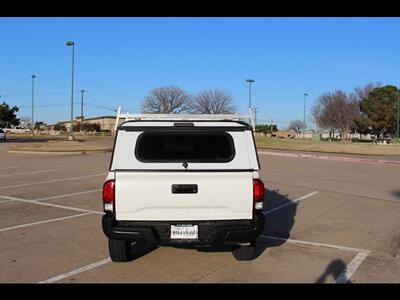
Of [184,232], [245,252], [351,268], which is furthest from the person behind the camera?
[245,252]

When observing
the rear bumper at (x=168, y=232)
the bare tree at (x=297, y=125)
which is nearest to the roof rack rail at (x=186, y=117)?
the rear bumper at (x=168, y=232)

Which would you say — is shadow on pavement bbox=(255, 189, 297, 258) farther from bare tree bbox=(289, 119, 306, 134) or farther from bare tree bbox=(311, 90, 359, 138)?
bare tree bbox=(289, 119, 306, 134)

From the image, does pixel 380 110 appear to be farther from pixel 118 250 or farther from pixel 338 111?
pixel 118 250

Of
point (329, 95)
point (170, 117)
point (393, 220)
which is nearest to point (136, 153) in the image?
point (170, 117)

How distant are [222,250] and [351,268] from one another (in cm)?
180

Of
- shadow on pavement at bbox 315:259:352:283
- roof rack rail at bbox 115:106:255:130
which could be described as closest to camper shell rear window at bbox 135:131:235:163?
roof rack rail at bbox 115:106:255:130

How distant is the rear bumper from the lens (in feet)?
18.1

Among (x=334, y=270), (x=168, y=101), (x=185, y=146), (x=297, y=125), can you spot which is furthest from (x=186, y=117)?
(x=297, y=125)

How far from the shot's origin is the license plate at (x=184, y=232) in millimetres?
5551

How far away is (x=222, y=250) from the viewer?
678 cm

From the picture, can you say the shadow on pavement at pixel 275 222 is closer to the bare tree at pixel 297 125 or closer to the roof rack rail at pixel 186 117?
the roof rack rail at pixel 186 117

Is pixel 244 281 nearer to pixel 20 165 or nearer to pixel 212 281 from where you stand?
pixel 212 281

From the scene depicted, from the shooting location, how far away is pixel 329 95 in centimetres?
9088
